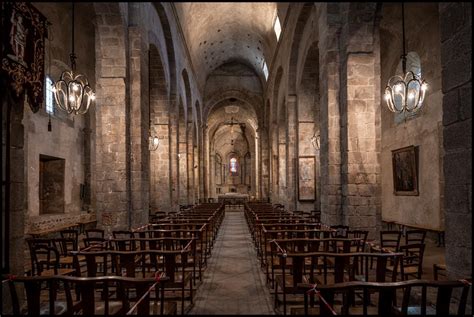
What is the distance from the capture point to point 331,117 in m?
10.2

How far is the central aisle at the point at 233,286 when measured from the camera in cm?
551

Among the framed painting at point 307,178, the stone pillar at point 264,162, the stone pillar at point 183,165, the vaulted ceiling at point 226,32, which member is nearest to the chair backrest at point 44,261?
the framed painting at point 307,178

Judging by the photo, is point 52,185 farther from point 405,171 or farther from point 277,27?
point 277,27

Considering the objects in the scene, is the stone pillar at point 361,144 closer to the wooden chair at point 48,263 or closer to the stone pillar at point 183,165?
the wooden chair at point 48,263

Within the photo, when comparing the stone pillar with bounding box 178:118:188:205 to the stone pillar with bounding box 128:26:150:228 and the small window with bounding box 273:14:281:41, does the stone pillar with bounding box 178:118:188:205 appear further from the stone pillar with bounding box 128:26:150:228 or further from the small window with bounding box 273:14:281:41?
the stone pillar with bounding box 128:26:150:228

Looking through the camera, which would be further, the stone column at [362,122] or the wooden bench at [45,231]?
the wooden bench at [45,231]

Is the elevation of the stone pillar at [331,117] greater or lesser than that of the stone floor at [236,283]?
greater

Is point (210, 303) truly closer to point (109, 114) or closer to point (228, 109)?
point (109, 114)

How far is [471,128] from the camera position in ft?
12.6

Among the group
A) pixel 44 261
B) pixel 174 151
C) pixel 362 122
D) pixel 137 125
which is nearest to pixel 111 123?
pixel 137 125

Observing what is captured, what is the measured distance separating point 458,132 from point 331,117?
6.26 meters

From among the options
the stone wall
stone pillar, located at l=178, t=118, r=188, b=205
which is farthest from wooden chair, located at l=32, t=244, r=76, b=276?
stone pillar, located at l=178, t=118, r=188, b=205

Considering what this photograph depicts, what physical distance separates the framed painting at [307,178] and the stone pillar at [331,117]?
5.70 metres

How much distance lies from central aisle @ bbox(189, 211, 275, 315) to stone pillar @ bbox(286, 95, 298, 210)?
23.9ft
